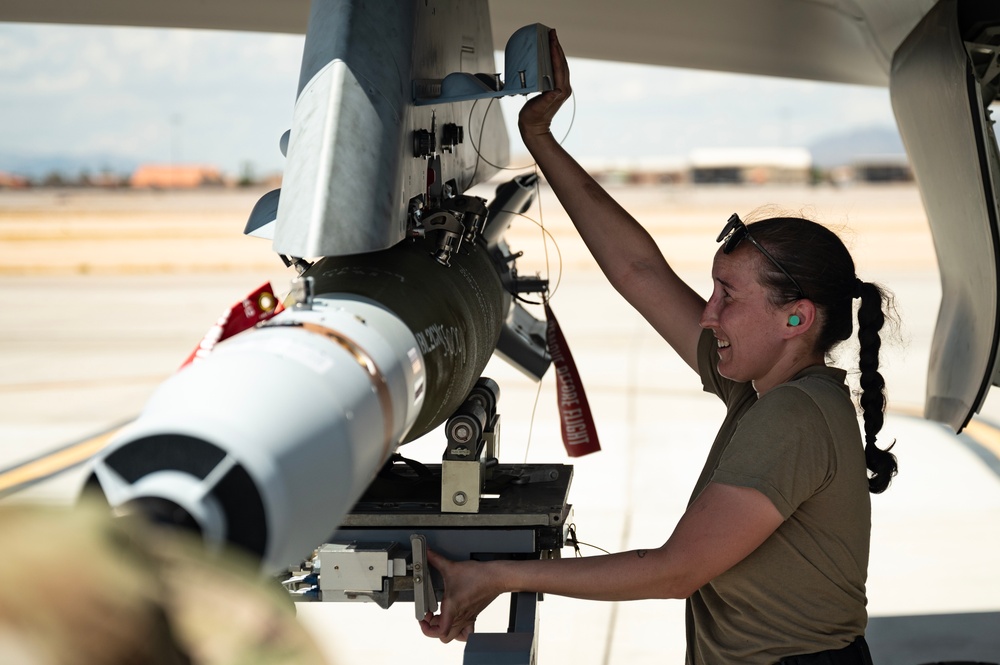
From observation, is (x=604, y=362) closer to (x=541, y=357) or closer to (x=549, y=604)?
(x=549, y=604)

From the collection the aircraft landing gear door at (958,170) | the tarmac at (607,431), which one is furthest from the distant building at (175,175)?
the aircraft landing gear door at (958,170)

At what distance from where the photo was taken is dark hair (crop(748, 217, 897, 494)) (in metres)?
2.31

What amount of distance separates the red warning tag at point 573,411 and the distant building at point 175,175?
102069mm

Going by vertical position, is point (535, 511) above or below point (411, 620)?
above

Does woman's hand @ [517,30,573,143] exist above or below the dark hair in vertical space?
above

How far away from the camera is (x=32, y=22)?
4.98 m

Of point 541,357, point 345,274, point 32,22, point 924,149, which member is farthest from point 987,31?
point 32,22

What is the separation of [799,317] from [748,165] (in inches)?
4212

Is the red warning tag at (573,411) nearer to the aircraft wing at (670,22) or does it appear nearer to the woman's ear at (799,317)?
the woman's ear at (799,317)

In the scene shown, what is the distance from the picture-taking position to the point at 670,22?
5.07 m

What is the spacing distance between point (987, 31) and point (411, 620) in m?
3.21

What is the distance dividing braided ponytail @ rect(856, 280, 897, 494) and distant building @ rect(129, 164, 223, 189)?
103 meters

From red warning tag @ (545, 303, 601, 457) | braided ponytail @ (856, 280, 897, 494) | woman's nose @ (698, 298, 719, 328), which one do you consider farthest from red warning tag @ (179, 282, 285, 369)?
braided ponytail @ (856, 280, 897, 494)

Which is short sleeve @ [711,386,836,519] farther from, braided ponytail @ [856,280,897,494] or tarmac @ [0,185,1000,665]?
tarmac @ [0,185,1000,665]
